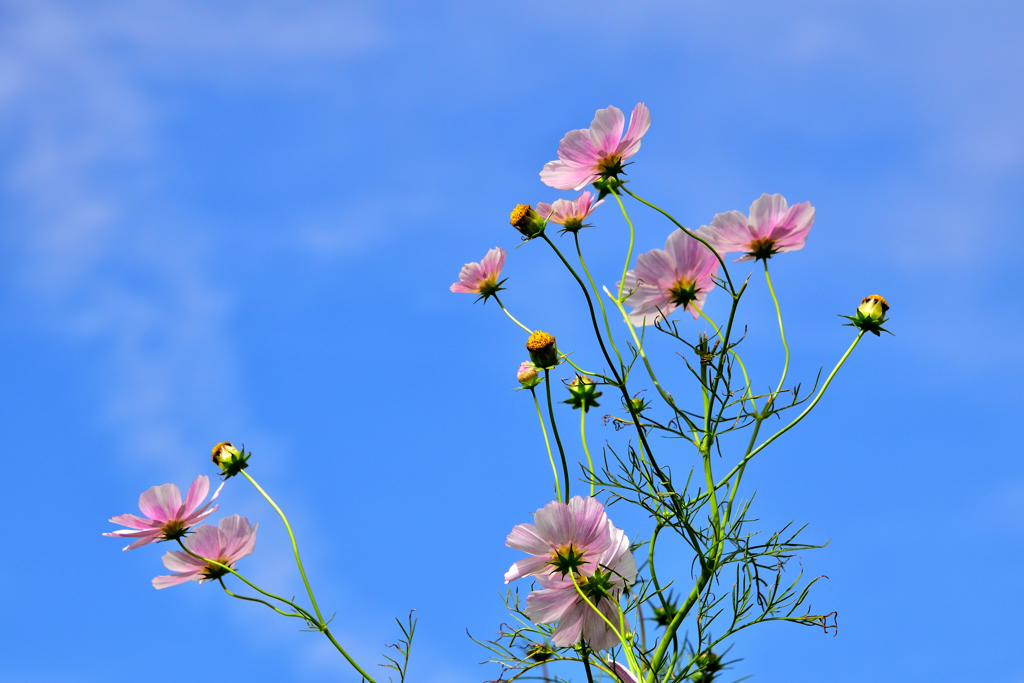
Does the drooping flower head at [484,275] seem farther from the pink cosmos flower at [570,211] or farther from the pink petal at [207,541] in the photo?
the pink petal at [207,541]

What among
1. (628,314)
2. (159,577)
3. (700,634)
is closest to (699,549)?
(700,634)

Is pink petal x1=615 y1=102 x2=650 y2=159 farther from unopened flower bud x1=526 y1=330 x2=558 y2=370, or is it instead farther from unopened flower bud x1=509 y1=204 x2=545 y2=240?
unopened flower bud x1=526 y1=330 x2=558 y2=370

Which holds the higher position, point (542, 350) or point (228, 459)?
point (542, 350)

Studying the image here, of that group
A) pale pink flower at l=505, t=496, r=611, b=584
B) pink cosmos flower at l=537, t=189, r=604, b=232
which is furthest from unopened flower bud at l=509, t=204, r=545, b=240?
pale pink flower at l=505, t=496, r=611, b=584

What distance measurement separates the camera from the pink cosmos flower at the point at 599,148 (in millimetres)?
835

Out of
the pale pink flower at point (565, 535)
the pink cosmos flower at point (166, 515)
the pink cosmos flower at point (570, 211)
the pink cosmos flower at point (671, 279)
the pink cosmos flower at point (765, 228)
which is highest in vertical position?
the pink cosmos flower at point (570, 211)

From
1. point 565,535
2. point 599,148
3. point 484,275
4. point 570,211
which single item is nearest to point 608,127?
point 599,148

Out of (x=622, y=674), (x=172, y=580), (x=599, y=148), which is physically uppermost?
(x=599, y=148)

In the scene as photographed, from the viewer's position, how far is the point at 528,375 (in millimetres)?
1046

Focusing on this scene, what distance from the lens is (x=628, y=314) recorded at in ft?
2.93

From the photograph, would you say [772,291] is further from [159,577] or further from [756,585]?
[159,577]

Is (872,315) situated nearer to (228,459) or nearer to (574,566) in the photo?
(574,566)

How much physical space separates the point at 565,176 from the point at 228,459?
508 millimetres

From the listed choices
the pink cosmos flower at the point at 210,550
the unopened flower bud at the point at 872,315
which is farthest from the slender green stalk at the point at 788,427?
the pink cosmos flower at the point at 210,550
